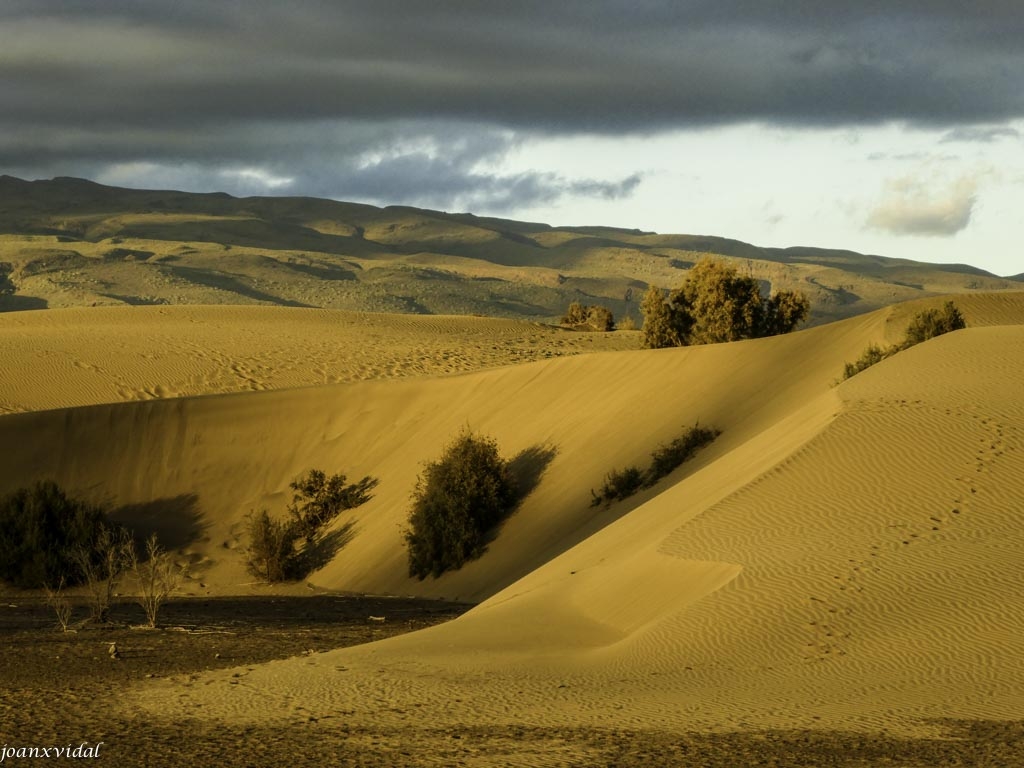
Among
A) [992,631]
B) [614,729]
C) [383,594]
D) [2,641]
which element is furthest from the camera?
[383,594]

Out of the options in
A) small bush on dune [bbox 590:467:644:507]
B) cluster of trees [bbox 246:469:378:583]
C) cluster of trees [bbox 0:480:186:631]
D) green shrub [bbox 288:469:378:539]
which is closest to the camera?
small bush on dune [bbox 590:467:644:507]

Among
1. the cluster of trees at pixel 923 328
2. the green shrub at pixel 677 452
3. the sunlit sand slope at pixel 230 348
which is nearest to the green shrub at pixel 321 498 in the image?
the green shrub at pixel 677 452

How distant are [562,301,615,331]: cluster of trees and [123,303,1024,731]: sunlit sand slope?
44130 mm

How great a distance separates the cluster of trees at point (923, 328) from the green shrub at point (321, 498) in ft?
33.6

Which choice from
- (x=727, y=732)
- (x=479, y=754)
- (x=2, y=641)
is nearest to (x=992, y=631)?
(x=727, y=732)

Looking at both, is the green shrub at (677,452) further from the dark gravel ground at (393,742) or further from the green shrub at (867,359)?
the dark gravel ground at (393,742)

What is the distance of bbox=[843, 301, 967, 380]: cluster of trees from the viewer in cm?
2391

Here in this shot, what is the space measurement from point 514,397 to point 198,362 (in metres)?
17.2

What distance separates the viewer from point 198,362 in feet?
141

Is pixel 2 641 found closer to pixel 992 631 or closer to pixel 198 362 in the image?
pixel 992 631

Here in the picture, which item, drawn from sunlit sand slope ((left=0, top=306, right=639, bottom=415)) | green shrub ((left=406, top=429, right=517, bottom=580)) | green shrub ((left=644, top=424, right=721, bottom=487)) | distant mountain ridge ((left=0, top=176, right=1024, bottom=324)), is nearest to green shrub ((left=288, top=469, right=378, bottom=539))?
A: green shrub ((left=406, top=429, right=517, bottom=580))

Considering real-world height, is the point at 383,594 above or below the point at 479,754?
below

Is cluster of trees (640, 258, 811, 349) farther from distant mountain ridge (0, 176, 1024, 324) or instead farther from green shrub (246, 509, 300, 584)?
distant mountain ridge (0, 176, 1024, 324)

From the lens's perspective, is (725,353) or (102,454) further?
(102,454)
